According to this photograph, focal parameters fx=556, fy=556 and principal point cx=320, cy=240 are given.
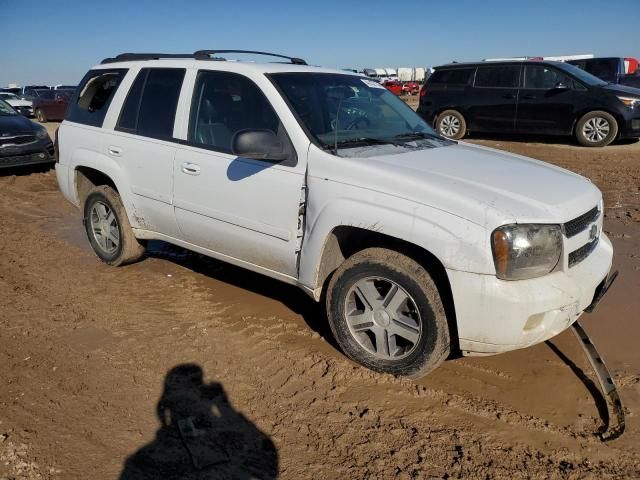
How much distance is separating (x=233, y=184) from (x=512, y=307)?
1985 mm

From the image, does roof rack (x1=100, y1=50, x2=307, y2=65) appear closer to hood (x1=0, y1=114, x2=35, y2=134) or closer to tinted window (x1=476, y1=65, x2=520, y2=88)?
hood (x1=0, y1=114, x2=35, y2=134)

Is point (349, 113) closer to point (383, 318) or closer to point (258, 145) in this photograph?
point (258, 145)

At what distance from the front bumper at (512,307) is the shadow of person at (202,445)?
1217 millimetres

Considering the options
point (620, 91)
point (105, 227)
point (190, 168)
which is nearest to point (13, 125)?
point (105, 227)

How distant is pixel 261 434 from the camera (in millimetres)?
2889

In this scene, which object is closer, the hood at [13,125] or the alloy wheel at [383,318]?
the alloy wheel at [383,318]

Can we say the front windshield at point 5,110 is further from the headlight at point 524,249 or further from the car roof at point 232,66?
the headlight at point 524,249

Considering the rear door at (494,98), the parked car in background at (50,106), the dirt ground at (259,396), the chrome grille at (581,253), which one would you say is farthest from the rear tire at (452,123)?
the parked car in background at (50,106)

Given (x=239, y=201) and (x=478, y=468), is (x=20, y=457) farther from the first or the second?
(x=478, y=468)

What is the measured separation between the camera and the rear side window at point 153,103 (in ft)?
14.4

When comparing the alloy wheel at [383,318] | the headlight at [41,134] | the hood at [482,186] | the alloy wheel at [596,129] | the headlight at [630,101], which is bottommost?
the alloy wheel at [383,318]

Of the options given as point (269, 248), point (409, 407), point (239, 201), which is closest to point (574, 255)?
point (409, 407)

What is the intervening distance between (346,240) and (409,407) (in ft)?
3.54

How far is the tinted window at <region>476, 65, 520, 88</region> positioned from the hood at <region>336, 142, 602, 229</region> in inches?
369
